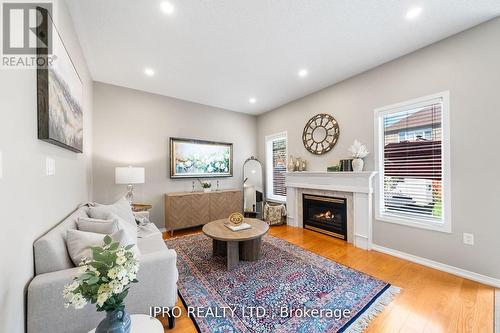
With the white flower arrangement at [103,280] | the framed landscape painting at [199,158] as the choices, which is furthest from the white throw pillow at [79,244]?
the framed landscape painting at [199,158]

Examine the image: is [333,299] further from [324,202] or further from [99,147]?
[99,147]

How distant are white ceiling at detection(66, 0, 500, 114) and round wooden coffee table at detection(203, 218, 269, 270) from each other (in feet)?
7.73

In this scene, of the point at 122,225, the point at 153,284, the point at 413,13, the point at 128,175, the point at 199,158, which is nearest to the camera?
the point at 153,284

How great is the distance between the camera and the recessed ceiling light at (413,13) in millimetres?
1973

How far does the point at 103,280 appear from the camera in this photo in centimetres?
92

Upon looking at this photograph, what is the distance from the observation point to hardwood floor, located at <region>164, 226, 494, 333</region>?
5.18ft

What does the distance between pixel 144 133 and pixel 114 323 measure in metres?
3.59

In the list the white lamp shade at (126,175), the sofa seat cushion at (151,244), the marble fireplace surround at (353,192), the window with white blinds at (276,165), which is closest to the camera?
the sofa seat cushion at (151,244)

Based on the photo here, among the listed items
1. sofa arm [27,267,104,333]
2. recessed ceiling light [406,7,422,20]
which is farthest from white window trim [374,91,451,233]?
sofa arm [27,267,104,333]

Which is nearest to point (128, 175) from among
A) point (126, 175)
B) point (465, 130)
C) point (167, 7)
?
point (126, 175)

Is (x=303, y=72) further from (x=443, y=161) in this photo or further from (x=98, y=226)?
(x=98, y=226)

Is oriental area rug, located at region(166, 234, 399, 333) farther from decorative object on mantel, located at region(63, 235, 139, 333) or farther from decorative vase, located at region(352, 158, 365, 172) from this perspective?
decorative vase, located at region(352, 158, 365, 172)

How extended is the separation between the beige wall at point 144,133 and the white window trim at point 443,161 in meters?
3.25

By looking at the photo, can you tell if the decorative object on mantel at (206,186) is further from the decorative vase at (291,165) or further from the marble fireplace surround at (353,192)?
the marble fireplace surround at (353,192)
